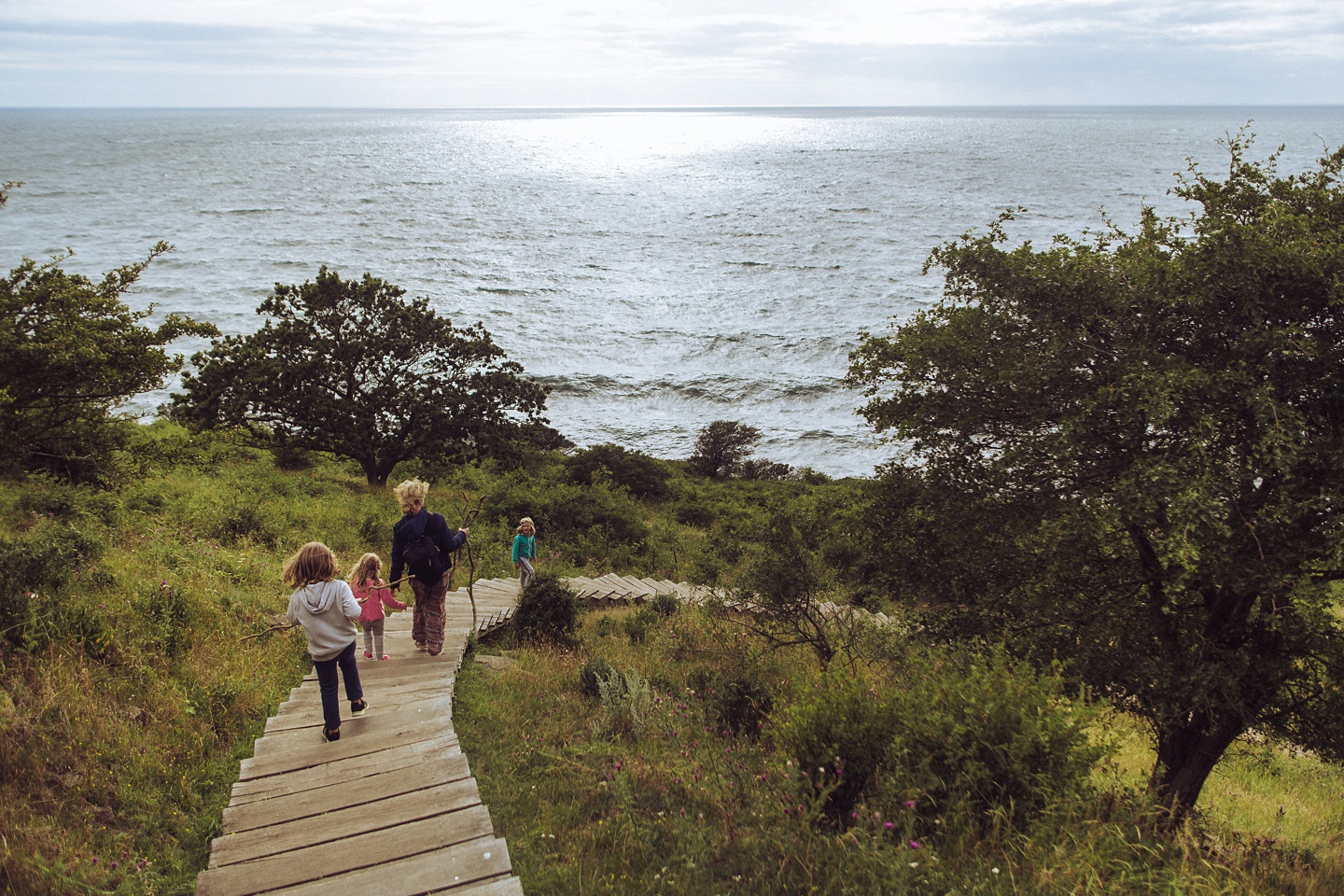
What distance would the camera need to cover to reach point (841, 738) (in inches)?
233

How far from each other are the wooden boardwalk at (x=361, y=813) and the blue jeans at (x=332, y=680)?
18 centimetres

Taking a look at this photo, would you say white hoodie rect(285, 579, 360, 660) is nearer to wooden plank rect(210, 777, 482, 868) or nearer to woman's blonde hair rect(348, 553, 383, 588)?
woman's blonde hair rect(348, 553, 383, 588)

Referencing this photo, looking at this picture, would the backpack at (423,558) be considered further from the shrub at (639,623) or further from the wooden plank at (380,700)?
the shrub at (639,623)

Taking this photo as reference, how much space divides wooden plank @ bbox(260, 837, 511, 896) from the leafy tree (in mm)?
11959

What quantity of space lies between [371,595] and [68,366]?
9727mm

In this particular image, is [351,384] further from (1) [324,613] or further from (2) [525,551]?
(1) [324,613]

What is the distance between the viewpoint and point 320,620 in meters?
6.34

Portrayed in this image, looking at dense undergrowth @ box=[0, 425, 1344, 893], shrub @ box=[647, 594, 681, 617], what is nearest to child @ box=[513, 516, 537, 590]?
dense undergrowth @ box=[0, 425, 1344, 893]

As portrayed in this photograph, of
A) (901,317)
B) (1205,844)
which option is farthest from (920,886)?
(901,317)

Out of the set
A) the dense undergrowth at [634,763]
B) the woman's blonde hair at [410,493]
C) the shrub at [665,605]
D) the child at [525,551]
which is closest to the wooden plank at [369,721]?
the dense undergrowth at [634,763]

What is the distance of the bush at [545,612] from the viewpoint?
37.4ft

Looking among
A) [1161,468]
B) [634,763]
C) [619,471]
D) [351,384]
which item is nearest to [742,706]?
[634,763]

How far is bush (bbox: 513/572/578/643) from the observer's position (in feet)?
37.4

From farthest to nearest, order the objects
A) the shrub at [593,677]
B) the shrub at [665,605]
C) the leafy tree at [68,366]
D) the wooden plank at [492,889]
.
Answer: the shrub at [665,605], the leafy tree at [68,366], the shrub at [593,677], the wooden plank at [492,889]
